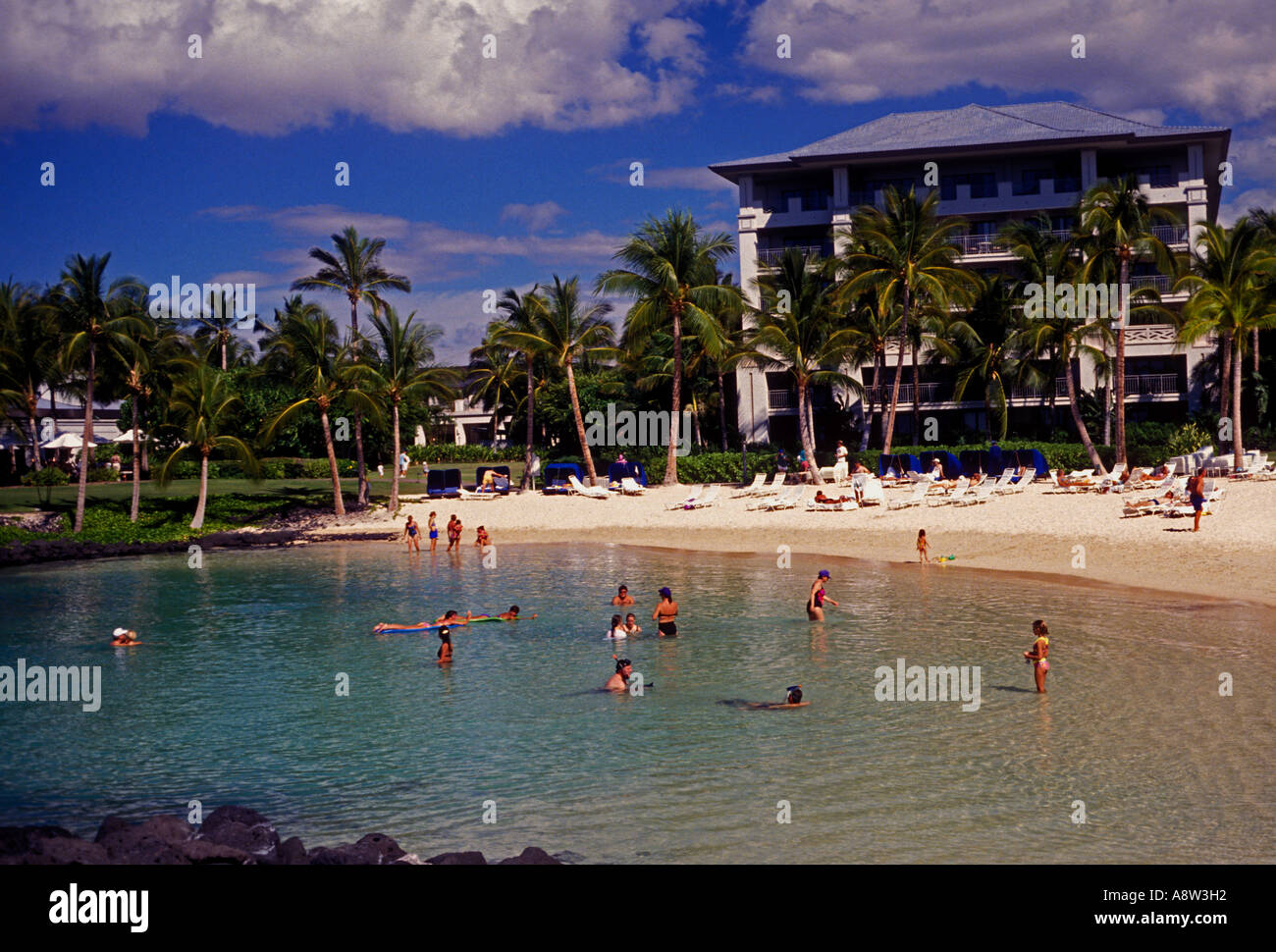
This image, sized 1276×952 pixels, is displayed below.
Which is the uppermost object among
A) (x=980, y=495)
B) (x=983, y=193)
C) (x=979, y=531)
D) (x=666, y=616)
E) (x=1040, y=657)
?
(x=983, y=193)

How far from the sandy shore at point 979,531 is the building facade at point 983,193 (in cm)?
1572

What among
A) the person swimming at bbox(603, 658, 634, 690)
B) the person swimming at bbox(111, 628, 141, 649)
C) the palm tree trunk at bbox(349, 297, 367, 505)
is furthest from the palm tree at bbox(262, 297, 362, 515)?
the person swimming at bbox(603, 658, 634, 690)

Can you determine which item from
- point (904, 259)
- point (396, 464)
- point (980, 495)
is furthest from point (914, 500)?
point (396, 464)

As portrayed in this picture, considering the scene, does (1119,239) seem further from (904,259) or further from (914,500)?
(914,500)

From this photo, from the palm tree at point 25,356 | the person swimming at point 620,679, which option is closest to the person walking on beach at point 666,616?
the person swimming at point 620,679

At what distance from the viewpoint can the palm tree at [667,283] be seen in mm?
43125

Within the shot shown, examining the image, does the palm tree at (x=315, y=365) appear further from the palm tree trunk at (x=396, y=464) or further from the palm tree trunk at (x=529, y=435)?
the palm tree trunk at (x=529, y=435)

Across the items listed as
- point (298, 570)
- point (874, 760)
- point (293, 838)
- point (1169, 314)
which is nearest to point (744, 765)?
point (874, 760)

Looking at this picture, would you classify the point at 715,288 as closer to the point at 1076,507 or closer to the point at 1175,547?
the point at 1076,507

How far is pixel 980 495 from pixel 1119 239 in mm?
10233

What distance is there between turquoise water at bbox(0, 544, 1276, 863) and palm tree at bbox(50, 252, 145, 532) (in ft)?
52.6

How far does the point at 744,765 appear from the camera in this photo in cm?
1217

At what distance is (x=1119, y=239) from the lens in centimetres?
3597

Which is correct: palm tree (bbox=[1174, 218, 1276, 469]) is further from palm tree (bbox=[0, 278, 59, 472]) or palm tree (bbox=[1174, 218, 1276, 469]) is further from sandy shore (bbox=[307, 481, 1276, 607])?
palm tree (bbox=[0, 278, 59, 472])
